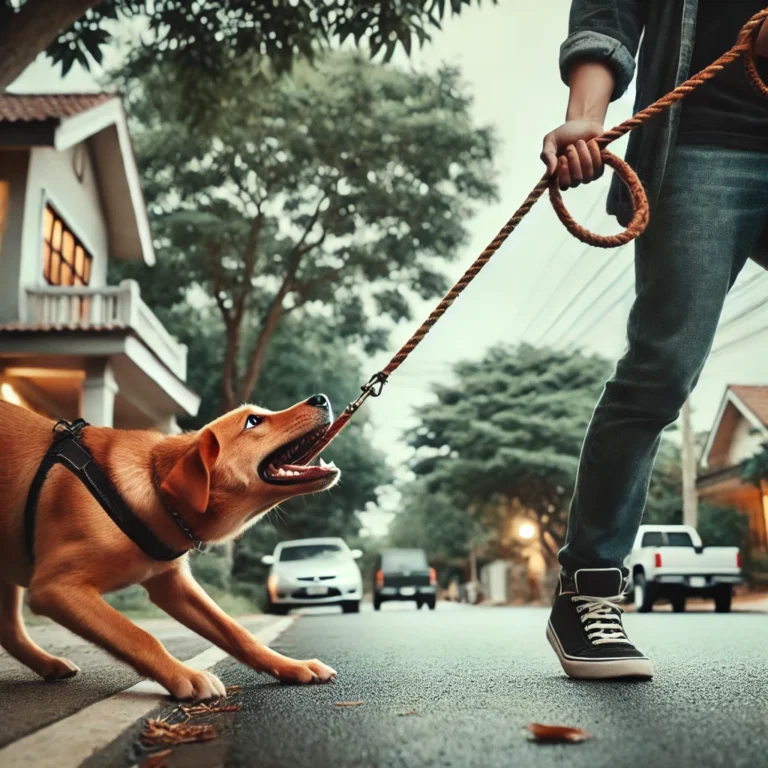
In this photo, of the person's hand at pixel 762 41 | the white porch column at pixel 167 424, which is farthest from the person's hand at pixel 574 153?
the white porch column at pixel 167 424

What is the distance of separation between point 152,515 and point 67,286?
37.9ft

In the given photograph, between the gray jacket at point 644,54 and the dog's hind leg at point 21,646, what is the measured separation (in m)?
2.43

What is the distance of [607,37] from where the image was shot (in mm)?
2875

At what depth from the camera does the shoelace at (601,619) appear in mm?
2760

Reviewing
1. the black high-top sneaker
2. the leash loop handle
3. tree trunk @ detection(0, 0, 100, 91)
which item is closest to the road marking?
the black high-top sneaker

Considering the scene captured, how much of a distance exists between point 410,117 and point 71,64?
1164 centimetres

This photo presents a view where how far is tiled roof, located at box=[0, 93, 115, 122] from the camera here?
12102 mm

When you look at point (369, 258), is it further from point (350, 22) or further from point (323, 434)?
point (323, 434)

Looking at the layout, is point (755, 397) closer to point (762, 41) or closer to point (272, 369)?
point (272, 369)

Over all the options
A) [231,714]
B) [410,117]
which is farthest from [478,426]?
[231,714]

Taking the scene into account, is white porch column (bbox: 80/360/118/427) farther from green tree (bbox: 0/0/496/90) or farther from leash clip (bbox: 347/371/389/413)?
leash clip (bbox: 347/371/389/413)

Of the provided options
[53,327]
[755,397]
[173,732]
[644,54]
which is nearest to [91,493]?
[173,732]

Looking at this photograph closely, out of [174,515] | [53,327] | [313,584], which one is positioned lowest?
[313,584]

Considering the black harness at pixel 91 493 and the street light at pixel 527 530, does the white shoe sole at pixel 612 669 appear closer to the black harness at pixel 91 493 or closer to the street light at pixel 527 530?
the black harness at pixel 91 493
